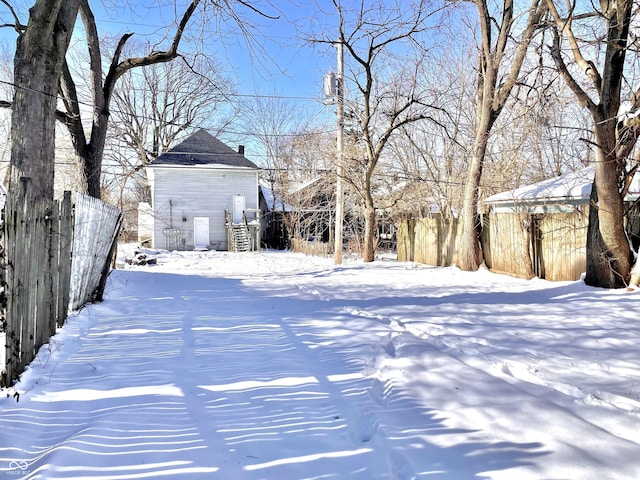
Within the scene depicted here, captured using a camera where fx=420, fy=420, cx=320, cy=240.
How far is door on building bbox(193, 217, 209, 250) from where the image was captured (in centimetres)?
2408

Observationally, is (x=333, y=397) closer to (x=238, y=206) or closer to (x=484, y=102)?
(x=484, y=102)

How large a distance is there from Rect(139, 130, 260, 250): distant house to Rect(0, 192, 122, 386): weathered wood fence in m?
17.3

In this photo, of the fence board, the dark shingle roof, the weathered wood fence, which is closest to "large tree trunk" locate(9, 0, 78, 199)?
the weathered wood fence

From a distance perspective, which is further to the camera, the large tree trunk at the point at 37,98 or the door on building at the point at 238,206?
the door on building at the point at 238,206

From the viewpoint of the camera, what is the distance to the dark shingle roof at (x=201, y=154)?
2395cm

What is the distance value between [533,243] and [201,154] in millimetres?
18563

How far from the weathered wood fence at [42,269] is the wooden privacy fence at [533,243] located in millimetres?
8804

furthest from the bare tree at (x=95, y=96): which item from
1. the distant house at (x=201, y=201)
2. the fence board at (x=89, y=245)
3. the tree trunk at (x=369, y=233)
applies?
the distant house at (x=201, y=201)

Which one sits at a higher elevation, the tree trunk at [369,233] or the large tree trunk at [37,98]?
the large tree trunk at [37,98]

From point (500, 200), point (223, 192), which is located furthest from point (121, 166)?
point (500, 200)

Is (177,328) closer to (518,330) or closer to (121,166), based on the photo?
(518,330)

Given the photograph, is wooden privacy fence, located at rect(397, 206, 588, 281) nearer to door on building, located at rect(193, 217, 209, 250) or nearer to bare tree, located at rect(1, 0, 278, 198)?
bare tree, located at rect(1, 0, 278, 198)
